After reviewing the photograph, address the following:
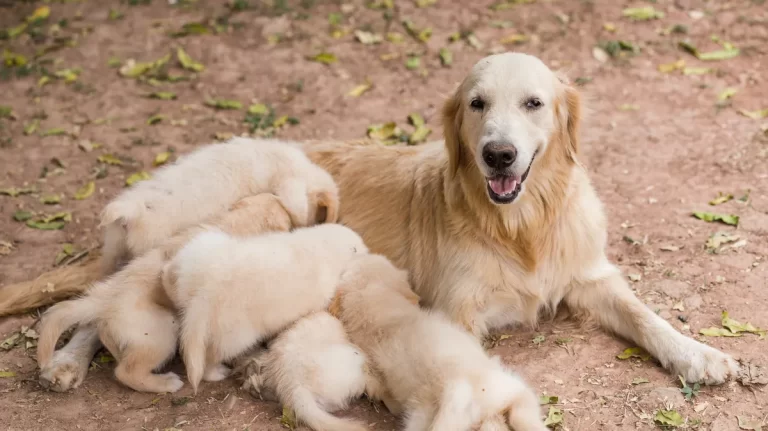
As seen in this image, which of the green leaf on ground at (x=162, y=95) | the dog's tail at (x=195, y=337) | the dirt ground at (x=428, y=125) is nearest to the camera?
the dog's tail at (x=195, y=337)

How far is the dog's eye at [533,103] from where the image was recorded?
11.7ft

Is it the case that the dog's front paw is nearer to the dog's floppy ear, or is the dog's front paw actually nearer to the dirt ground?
the dirt ground

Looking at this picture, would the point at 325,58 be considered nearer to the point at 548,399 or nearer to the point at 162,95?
the point at 162,95

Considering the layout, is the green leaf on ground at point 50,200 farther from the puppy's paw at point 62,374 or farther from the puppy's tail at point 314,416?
the puppy's tail at point 314,416

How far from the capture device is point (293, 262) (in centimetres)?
354

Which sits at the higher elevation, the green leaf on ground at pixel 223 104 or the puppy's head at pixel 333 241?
the puppy's head at pixel 333 241

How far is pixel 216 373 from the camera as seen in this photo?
145 inches

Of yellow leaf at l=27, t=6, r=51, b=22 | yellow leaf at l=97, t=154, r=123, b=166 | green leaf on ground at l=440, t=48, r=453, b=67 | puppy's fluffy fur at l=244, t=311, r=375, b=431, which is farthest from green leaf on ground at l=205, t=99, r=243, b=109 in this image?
puppy's fluffy fur at l=244, t=311, r=375, b=431

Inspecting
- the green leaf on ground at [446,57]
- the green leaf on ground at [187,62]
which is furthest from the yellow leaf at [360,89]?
the green leaf on ground at [187,62]

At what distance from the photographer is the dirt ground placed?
3.53 m

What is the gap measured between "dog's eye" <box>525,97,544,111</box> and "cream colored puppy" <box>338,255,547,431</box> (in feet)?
3.30

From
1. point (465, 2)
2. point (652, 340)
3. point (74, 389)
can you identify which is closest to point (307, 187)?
point (74, 389)

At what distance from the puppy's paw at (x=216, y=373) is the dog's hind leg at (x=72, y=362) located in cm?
60

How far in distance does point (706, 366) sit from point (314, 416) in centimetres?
169
